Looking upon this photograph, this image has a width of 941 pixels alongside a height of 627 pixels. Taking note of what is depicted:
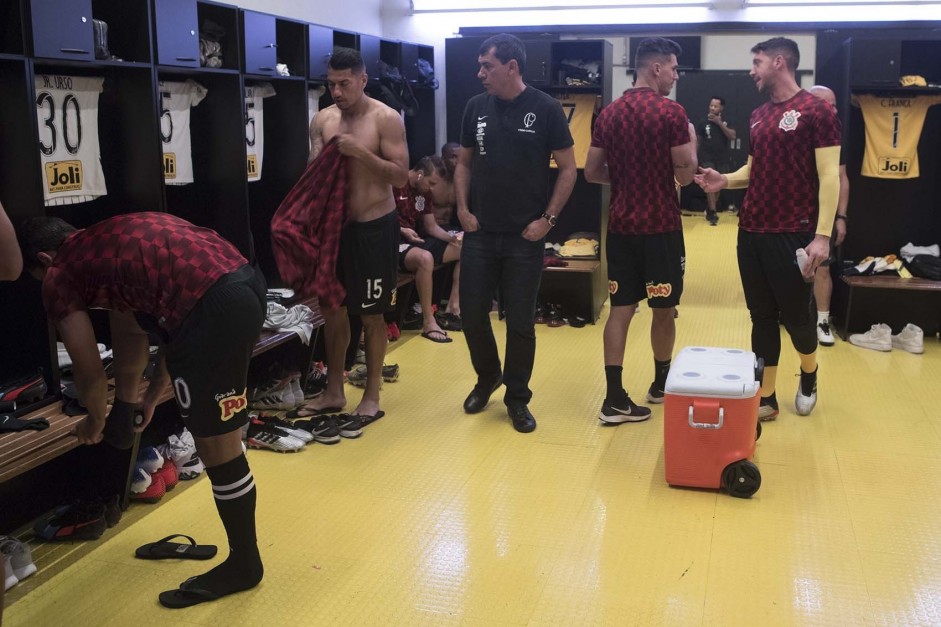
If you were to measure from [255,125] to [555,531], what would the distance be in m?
2.78

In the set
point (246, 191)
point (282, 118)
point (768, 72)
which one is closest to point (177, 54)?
point (246, 191)

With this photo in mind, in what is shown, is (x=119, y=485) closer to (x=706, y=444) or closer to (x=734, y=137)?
(x=706, y=444)

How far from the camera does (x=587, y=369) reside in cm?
520

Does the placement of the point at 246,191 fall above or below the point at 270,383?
above

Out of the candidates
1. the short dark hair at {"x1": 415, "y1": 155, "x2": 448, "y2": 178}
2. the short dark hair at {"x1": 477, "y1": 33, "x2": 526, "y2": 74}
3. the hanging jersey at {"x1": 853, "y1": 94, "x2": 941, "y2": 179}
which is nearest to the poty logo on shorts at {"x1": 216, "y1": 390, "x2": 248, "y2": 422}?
the short dark hair at {"x1": 477, "y1": 33, "x2": 526, "y2": 74}

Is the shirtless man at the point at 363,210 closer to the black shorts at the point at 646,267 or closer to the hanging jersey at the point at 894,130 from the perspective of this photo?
the black shorts at the point at 646,267

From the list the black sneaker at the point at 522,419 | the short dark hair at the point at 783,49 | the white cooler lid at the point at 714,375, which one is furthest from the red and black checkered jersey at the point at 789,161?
the black sneaker at the point at 522,419

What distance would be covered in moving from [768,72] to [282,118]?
2.53m

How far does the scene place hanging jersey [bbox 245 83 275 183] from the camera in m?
4.86

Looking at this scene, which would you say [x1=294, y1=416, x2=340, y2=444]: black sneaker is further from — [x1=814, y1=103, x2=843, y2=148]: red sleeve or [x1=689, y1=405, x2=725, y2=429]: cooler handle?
[x1=814, y1=103, x2=843, y2=148]: red sleeve

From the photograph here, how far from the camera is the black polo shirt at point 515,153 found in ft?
13.4

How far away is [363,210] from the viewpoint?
13.8 feet

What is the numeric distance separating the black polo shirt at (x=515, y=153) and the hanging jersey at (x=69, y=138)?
1570 mm

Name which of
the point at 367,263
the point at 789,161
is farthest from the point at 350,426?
the point at 789,161
